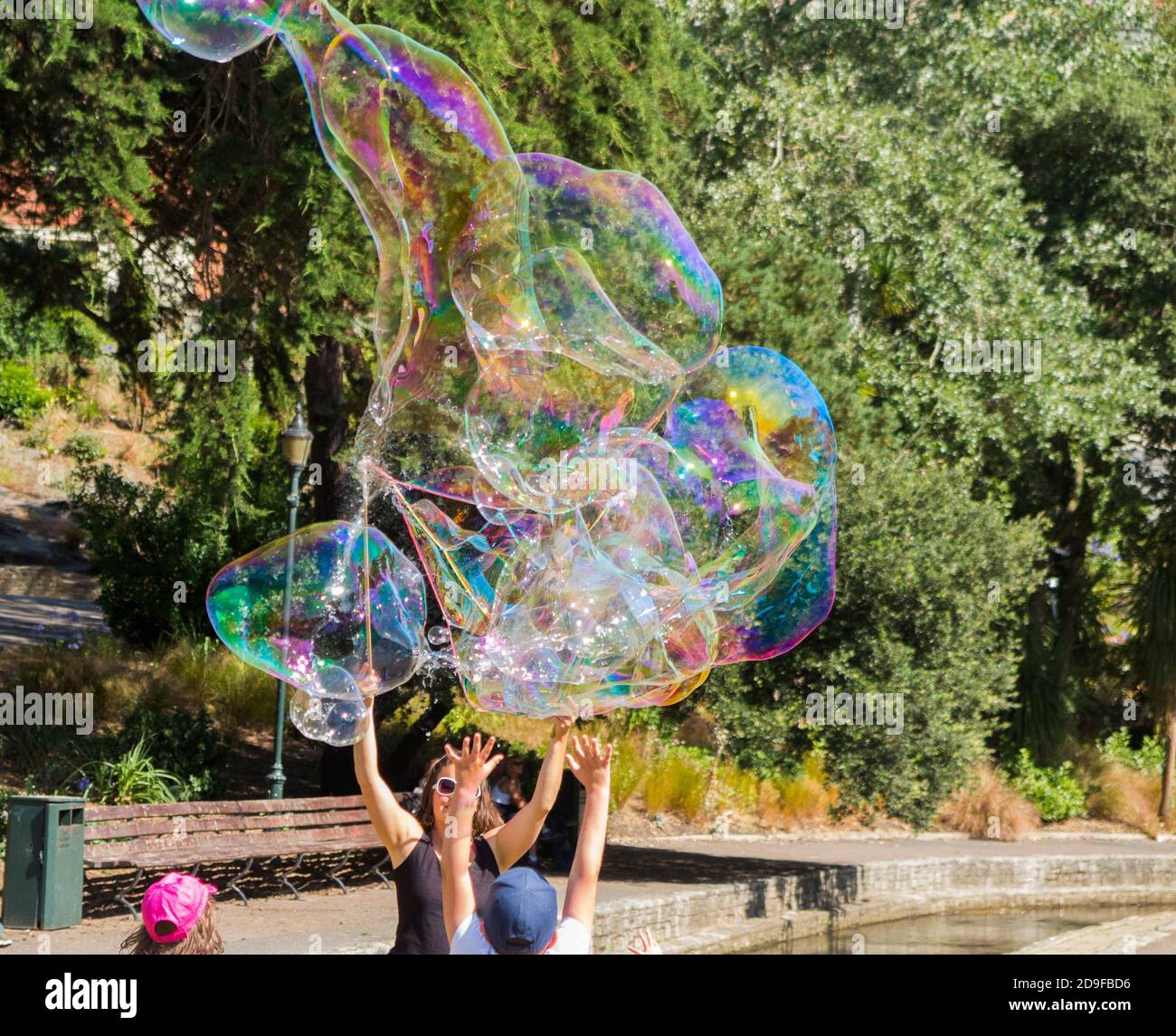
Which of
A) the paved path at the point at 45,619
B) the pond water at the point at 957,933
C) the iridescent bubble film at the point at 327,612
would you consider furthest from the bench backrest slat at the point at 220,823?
the paved path at the point at 45,619

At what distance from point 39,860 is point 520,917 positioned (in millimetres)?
7768

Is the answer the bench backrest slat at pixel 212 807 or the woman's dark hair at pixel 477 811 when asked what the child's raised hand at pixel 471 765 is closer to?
the woman's dark hair at pixel 477 811

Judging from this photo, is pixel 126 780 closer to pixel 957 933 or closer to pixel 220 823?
pixel 220 823

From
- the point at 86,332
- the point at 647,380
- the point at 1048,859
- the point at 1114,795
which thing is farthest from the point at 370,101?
the point at 1114,795

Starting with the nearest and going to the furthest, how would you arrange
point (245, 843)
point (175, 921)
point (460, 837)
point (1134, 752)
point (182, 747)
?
point (175, 921) < point (460, 837) < point (245, 843) < point (182, 747) < point (1134, 752)

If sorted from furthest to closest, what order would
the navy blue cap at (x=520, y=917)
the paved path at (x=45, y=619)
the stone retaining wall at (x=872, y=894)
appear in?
the paved path at (x=45, y=619) → the stone retaining wall at (x=872, y=894) → the navy blue cap at (x=520, y=917)

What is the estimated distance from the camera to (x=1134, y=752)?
26688mm

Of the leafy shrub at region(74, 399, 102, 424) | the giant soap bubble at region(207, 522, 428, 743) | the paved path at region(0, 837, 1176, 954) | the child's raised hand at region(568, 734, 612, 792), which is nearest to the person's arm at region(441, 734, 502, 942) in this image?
the child's raised hand at region(568, 734, 612, 792)

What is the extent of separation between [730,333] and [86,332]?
21.4ft

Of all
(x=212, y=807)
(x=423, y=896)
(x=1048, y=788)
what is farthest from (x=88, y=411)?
(x=423, y=896)

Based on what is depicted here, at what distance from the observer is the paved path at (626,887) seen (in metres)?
10.1

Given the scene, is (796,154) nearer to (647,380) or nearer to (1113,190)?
(1113,190)

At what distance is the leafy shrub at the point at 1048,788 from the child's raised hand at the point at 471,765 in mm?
20404

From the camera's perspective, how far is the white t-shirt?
3.68m
